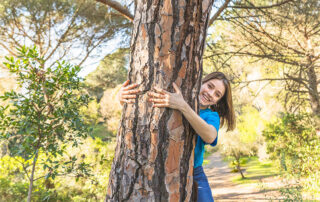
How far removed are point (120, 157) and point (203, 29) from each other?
0.78 metres

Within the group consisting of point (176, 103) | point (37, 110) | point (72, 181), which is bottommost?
point (72, 181)

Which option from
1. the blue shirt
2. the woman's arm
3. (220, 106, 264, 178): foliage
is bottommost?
(220, 106, 264, 178): foliage

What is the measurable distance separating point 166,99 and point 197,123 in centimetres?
21

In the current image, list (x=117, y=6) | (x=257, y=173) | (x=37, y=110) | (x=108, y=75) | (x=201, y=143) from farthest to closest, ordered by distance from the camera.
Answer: (x=257, y=173)
(x=108, y=75)
(x=117, y=6)
(x=37, y=110)
(x=201, y=143)

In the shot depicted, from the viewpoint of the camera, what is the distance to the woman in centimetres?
124

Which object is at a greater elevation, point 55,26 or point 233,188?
point 55,26

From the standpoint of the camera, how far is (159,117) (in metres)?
1.25

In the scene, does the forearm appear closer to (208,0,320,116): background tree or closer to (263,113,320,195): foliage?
(208,0,320,116): background tree

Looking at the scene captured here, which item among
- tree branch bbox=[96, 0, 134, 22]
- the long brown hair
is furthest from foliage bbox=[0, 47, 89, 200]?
the long brown hair

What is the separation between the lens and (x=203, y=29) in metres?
1.36

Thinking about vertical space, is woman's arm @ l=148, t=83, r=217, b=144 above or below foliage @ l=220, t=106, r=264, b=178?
above

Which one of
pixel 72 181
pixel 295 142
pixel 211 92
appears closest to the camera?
pixel 211 92

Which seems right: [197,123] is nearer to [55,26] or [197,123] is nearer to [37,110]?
[37,110]

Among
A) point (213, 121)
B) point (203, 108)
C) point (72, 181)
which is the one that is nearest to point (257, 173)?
point (72, 181)
